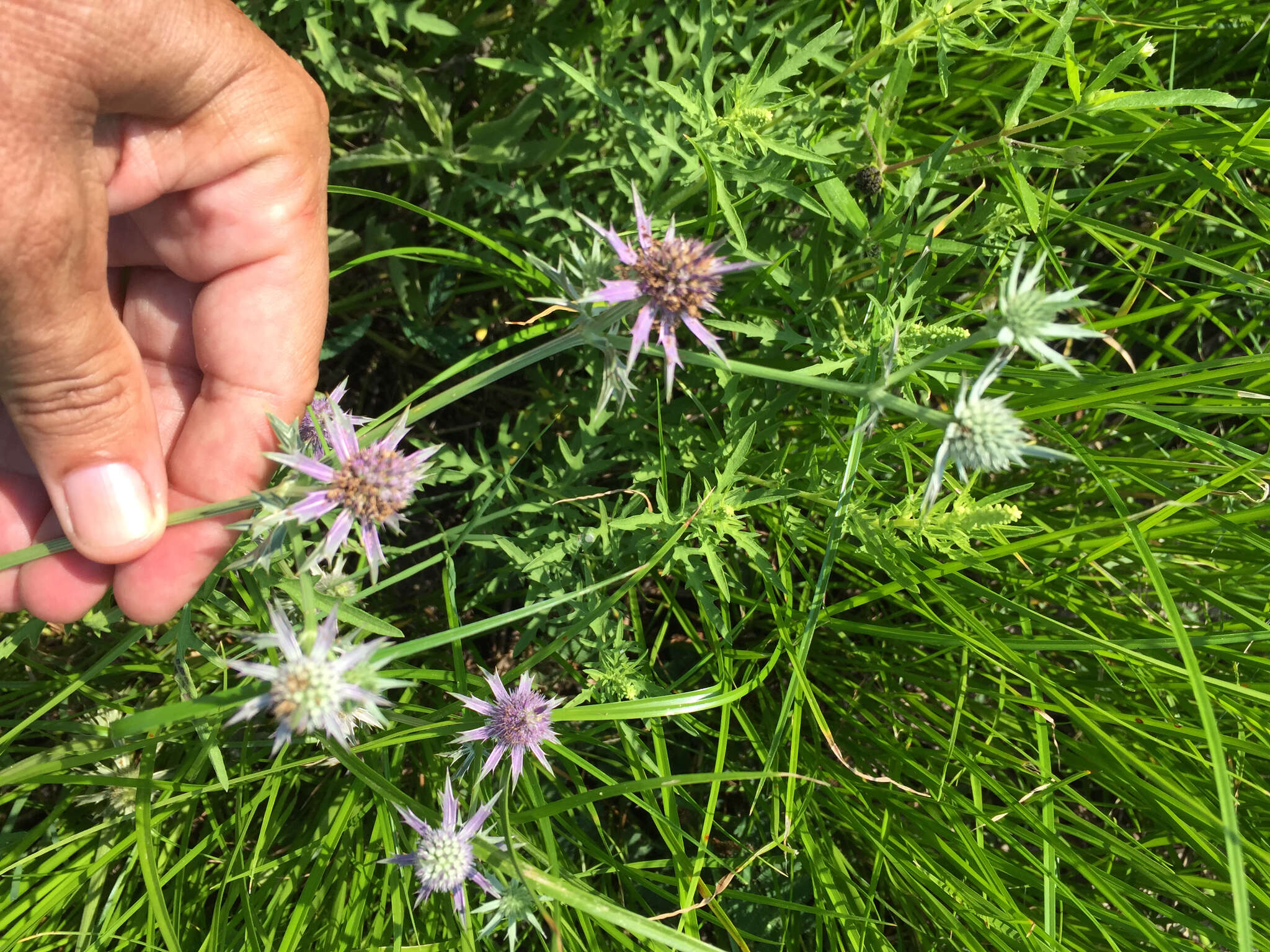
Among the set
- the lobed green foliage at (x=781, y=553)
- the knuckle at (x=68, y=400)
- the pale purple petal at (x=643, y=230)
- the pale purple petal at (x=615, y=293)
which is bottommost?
the lobed green foliage at (x=781, y=553)

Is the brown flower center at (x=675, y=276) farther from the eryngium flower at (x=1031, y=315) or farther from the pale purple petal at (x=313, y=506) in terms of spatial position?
the pale purple petal at (x=313, y=506)

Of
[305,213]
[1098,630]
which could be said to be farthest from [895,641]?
[305,213]

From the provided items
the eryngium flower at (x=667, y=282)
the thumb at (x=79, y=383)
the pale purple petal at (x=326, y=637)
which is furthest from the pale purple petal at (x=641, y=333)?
the thumb at (x=79, y=383)

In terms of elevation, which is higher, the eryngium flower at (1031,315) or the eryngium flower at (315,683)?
the eryngium flower at (1031,315)

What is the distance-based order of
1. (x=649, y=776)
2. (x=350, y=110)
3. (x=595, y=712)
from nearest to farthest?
(x=595, y=712), (x=649, y=776), (x=350, y=110)

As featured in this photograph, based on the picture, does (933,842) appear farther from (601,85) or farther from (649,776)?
(601,85)

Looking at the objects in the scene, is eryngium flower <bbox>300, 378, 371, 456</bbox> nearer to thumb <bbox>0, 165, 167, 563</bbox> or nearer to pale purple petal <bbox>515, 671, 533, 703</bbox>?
thumb <bbox>0, 165, 167, 563</bbox>

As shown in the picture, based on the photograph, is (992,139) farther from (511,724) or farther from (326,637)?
(326,637)
